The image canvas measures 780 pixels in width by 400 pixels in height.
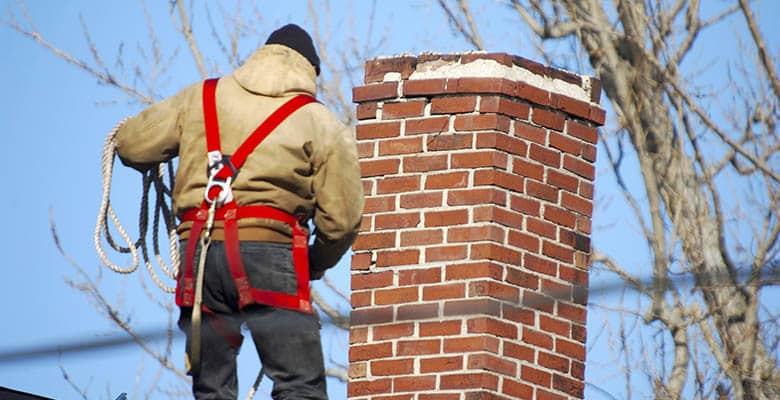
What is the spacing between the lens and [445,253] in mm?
7527

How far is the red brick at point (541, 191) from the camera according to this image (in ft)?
25.2

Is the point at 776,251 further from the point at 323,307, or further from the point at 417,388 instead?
the point at 417,388

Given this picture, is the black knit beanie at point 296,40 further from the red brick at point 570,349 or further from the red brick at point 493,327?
the red brick at point 570,349

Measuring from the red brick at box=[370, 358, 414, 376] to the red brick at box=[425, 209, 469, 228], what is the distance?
62 cm

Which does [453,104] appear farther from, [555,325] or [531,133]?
[555,325]

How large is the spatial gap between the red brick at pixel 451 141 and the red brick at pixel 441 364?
968mm

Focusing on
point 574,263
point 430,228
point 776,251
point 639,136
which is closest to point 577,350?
point 574,263

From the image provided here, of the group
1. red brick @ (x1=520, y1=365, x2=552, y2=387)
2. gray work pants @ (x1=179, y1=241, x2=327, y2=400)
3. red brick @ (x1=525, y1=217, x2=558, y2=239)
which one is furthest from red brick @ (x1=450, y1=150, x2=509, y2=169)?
gray work pants @ (x1=179, y1=241, x2=327, y2=400)

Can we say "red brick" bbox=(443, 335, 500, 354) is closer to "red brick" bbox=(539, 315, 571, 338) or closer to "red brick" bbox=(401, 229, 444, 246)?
"red brick" bbox=(539, 315, 571, 338)

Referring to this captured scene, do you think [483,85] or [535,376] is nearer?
[535,376]

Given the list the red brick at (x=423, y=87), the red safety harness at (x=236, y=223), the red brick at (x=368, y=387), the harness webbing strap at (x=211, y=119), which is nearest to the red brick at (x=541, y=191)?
the red brick at (x=423, y=87)

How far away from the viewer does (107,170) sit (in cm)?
639

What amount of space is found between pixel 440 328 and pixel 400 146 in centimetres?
90

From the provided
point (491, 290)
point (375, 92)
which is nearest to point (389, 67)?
point (375, 92)
